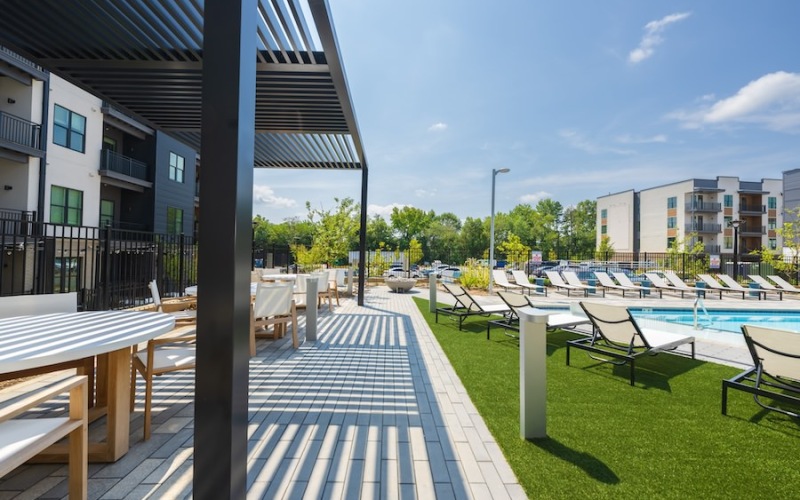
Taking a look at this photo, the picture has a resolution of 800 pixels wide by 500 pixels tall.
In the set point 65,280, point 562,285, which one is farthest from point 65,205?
point 562,285

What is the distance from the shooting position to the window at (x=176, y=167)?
1945 cm

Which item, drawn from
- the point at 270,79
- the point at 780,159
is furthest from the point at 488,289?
the point at 780,159

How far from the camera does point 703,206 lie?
129 feet

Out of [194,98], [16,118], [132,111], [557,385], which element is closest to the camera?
[557,385]

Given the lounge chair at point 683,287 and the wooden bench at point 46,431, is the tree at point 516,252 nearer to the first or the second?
the lounge chair at point 683,287

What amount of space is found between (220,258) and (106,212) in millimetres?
20632

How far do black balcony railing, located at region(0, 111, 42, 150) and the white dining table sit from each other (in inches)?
539

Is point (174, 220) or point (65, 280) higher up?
point (174, 220)

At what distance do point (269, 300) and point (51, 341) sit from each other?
10.7ft

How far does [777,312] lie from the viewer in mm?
10727

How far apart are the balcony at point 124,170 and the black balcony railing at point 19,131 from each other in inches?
111

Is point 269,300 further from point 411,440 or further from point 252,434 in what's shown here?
point 411,440

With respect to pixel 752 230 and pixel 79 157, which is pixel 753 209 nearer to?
pixel 752 230

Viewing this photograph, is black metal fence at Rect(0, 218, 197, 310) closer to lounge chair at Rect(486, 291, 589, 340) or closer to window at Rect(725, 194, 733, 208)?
lounge chair at Rect(486, 291, 589, 340)
